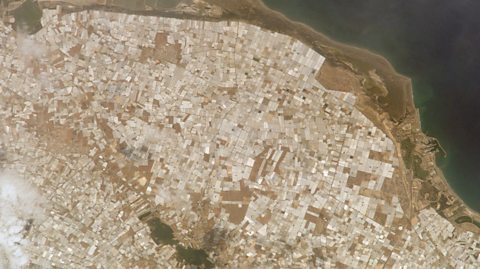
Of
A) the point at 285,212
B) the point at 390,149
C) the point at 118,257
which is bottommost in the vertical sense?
the point at 118,257

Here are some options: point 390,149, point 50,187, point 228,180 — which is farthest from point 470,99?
point 50,187

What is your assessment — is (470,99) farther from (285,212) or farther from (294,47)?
(285,212)

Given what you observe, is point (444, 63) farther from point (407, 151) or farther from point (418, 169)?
point (418, 169)

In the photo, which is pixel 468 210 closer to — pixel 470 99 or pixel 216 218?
pixel 470 99

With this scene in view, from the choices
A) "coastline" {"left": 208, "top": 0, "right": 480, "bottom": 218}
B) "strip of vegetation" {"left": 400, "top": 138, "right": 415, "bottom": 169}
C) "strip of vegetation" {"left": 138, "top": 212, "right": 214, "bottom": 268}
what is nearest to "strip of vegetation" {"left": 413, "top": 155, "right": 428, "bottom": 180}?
"strip of vegetation" {"left": 400, "top": 138, "right": 415, "bottom": 169}

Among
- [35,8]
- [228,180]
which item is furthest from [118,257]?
[35,8]

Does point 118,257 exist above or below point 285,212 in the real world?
below

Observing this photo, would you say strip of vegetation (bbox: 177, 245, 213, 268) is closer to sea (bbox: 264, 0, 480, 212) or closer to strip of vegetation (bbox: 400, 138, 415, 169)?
strip of vegetation (bbox: 400, 138, 415, 169)
